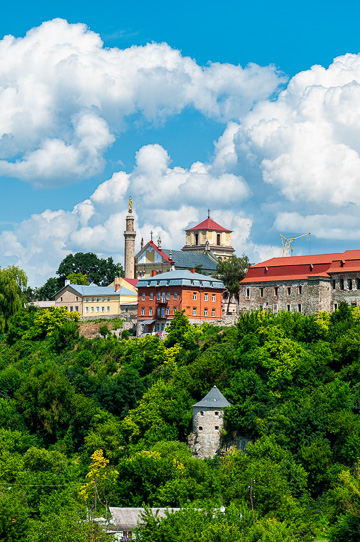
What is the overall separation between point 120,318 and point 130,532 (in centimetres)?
4662

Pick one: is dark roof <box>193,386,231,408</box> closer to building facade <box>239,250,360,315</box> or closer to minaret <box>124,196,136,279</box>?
building facade <box>239,250,360,315</box>

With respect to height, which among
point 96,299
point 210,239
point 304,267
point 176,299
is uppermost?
point 210,239

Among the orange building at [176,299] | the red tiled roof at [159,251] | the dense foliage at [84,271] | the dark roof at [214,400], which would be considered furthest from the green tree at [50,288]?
the dark roof at [214,400]

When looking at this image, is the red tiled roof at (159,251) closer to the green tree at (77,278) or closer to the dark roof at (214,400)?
the green tree at (77,278)

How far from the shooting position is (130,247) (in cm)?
12444

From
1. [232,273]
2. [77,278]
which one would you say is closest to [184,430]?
[232,273]

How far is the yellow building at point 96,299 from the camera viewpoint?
10844 cm

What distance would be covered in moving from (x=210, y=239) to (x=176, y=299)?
30.3m

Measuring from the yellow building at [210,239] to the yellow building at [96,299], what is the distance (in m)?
18.2

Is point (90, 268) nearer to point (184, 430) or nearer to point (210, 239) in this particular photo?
point (210, 239)

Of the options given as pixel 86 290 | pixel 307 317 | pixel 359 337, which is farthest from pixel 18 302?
pixel 359 337

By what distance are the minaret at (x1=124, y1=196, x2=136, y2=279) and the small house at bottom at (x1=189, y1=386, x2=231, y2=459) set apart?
153ft

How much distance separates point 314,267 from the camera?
300 feet

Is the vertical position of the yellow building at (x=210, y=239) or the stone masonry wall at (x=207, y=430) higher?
the yellow building at (x=210, y=239)
